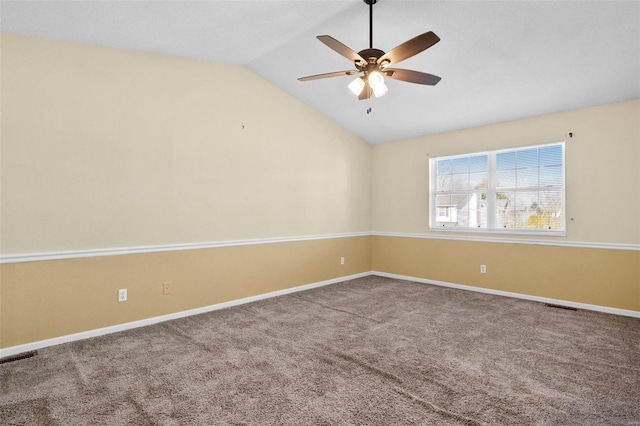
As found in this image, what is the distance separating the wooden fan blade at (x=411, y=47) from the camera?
2145mm

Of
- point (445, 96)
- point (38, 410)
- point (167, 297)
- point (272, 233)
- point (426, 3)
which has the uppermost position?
point (426, 3)

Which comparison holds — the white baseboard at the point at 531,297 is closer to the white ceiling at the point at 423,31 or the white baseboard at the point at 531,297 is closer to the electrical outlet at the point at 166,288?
the white ceiling at the point at 423,31

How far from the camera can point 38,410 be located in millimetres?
1949

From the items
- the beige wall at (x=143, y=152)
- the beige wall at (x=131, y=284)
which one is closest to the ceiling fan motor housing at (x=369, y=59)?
the beige wall at (x=143, y=152)

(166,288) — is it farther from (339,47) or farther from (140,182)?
(339,47)

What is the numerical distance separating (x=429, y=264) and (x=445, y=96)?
8.47ft

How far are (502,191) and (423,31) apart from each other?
266 cm

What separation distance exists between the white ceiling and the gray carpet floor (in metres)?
2.56

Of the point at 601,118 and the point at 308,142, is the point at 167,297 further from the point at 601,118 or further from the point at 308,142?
the point at 601,118

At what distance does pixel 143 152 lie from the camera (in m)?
3.38

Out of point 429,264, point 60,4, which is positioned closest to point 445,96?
point 429,264

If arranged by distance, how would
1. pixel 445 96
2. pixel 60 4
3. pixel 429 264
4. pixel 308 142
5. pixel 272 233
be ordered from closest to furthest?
pixel 60 4 → pixel 445 96 → pixel 272 233 → pixel 308 142 → pixel 429 264

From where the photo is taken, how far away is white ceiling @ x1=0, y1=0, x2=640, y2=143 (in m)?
2.62

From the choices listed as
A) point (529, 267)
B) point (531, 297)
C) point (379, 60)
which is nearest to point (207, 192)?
point (379, 60)
